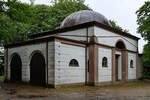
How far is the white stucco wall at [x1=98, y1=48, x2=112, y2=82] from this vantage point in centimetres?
1728

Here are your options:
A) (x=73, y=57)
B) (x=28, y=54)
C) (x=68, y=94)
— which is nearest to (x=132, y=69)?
(x=73, y=57)

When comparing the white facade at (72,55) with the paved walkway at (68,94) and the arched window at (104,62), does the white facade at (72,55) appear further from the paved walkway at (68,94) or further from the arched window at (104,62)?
the paved walkway at (68,94)

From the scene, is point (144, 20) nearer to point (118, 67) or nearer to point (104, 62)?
point (118, 67)

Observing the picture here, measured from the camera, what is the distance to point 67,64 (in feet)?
49.6

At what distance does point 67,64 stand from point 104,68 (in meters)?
4.62

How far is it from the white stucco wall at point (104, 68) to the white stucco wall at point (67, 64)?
1.68 m

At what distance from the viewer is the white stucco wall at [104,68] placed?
56.7 ft

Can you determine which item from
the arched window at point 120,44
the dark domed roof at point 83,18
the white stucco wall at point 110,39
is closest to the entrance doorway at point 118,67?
the arched window at point 120,44

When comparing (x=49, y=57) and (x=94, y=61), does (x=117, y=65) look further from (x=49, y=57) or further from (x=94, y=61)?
(x=49, y=57)

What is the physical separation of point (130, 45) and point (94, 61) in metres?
8.86

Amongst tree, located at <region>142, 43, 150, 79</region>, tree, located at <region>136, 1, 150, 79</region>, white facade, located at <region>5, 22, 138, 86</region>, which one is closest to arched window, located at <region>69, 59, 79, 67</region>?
white facade, located at <region>5, 22, 138, 86</region>

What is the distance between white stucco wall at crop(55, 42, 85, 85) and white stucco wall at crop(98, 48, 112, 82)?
1680 millimetres

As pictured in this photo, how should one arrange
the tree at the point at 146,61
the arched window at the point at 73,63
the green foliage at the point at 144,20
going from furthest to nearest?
the tree at the point at 146,61, the green foliage at the point at 144,20, the arched window at the point at 73,63

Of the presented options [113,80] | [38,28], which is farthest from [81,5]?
[113,80]
